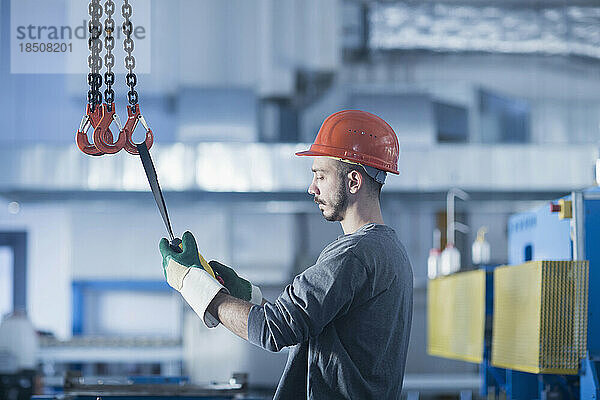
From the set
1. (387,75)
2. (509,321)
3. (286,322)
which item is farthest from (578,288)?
(387,75)

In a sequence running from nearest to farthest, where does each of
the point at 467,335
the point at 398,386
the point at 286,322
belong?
the point at 286,322
the point at 398,386
the point at 467,335

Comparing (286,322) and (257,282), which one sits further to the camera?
(257,282)

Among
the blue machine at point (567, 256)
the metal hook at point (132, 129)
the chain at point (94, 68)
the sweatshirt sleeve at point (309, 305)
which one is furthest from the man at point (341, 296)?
the blue machine at point (567, 256)

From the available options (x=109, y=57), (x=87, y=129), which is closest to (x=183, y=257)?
(x=87, y=129)

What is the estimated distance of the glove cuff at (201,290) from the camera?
1.84 meters

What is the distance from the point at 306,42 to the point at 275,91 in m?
0.45

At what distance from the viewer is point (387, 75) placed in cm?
721

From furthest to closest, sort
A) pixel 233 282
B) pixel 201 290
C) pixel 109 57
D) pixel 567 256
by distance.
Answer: pixel 567 256 < pixel 109 57 < pixel 233 282 < pixel 201 290

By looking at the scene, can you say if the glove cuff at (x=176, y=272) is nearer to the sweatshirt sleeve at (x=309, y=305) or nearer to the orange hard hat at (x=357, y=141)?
the sweatshirt sleeve at (x=309, y=305)

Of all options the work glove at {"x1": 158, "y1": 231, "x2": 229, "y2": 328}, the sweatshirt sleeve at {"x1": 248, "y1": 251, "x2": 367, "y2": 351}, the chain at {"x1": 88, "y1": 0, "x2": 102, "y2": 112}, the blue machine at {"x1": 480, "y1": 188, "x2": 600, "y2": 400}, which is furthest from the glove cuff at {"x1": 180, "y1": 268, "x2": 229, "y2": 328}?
the blue machine at {"x1": 480, "y1": 188, "x2": 600, "y2": 400}

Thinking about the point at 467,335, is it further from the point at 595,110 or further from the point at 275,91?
the point at 595,110

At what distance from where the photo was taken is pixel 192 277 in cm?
189

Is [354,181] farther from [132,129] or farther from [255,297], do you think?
[132,129]

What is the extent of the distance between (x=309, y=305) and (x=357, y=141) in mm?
448
